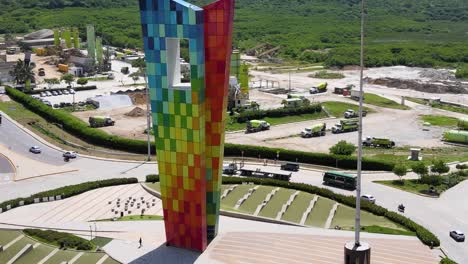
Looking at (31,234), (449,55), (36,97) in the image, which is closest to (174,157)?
(31,234)

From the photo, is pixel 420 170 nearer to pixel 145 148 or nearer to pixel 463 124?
pixel 463 124

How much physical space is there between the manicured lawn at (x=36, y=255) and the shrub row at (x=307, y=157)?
134 feet

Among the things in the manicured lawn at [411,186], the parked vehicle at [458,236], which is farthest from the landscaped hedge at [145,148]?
the parked vehicle at [458,236]

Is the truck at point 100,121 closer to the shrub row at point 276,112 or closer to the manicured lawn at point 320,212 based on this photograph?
the shrub row at point 276,112

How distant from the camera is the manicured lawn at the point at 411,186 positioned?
72.9 meters

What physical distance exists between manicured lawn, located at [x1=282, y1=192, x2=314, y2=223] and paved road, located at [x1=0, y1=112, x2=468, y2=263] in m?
7.30

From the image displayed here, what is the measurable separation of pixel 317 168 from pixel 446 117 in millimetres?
47078

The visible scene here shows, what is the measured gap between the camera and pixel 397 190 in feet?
240

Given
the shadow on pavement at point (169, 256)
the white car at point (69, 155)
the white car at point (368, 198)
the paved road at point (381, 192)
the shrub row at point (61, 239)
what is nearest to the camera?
the shadow on pavement at point (169, 256)

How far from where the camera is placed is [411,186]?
74.6 meters

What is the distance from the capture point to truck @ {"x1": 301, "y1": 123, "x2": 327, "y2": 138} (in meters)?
102

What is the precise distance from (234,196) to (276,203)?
549cm

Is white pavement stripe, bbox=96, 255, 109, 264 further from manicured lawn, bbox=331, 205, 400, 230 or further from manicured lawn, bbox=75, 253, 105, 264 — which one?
manicured lawn, bbox=331, 205, 400, 230

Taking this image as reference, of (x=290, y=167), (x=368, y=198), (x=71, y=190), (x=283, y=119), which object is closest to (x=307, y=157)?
(x=290, y=167)
